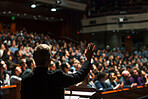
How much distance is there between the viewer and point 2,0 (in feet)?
20.6

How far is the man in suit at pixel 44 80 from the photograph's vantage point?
2.08 feet

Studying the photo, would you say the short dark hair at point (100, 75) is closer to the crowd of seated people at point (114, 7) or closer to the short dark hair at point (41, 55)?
the short dark hair at point (41, 55)

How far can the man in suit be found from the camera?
25.0 inches

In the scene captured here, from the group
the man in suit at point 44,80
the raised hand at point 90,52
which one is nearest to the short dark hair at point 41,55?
the man in suit at point 44,80

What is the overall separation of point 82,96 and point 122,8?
766 centimetres

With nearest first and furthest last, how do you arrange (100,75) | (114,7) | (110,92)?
(110,92), (100,75), (114,7)

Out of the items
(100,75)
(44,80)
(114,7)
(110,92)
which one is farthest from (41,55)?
(114,7)

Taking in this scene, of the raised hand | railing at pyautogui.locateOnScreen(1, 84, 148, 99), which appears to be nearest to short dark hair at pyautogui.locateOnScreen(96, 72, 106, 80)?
railing at pyautogui.locateOnScreen(1, 84, 148, 99)

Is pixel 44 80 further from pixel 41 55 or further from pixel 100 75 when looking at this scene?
pixel 100 75

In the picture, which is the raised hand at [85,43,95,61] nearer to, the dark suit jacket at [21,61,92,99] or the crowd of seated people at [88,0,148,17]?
the dark suit jacket at [21,61,92,99]

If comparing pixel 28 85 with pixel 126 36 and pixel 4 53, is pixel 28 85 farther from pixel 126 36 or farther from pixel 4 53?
pixel 126 36

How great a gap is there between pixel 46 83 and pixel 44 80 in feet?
0.04

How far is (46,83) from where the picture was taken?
0.64m

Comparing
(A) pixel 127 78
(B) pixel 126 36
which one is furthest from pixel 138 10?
(A) pixel 127 78
